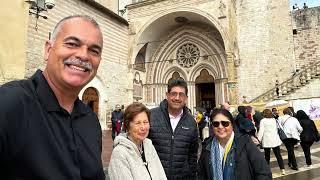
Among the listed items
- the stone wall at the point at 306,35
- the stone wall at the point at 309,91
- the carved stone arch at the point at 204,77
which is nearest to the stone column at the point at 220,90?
the carved stone arch at the point at 204,77

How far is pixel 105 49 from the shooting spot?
16.9 m

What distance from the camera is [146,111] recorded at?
259 cm

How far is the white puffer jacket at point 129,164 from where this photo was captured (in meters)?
2.18

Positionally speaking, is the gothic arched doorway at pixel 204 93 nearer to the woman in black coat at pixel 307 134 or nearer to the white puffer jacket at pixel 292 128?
the woman in black coat at pixel 307 134

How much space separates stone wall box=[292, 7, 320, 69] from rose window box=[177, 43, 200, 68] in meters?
6.80

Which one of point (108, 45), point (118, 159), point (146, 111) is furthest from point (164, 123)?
point (108, 45)

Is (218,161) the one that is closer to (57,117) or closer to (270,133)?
(57,117)

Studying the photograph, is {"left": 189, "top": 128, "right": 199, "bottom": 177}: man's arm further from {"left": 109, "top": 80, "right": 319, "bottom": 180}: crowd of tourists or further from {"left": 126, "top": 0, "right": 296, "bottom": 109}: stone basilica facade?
{"left": 126, "top": 0, "right": 296, "bottom": 109}: stone basilica facade

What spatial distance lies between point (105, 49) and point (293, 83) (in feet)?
36.6

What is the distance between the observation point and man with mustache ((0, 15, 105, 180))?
94cm

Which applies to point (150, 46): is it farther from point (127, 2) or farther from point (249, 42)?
point (249, 42)

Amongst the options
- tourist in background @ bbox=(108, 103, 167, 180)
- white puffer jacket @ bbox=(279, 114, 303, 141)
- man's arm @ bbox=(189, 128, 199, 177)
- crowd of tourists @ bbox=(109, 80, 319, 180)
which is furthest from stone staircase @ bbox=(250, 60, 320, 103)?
tourist in background @ bbox=(108, 103, 167, 180)

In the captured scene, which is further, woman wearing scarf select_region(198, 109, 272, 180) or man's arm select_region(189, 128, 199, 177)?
man's arm select_region(189, 128, 199, 177)

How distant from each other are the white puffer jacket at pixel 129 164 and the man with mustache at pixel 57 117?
3.07 feet
